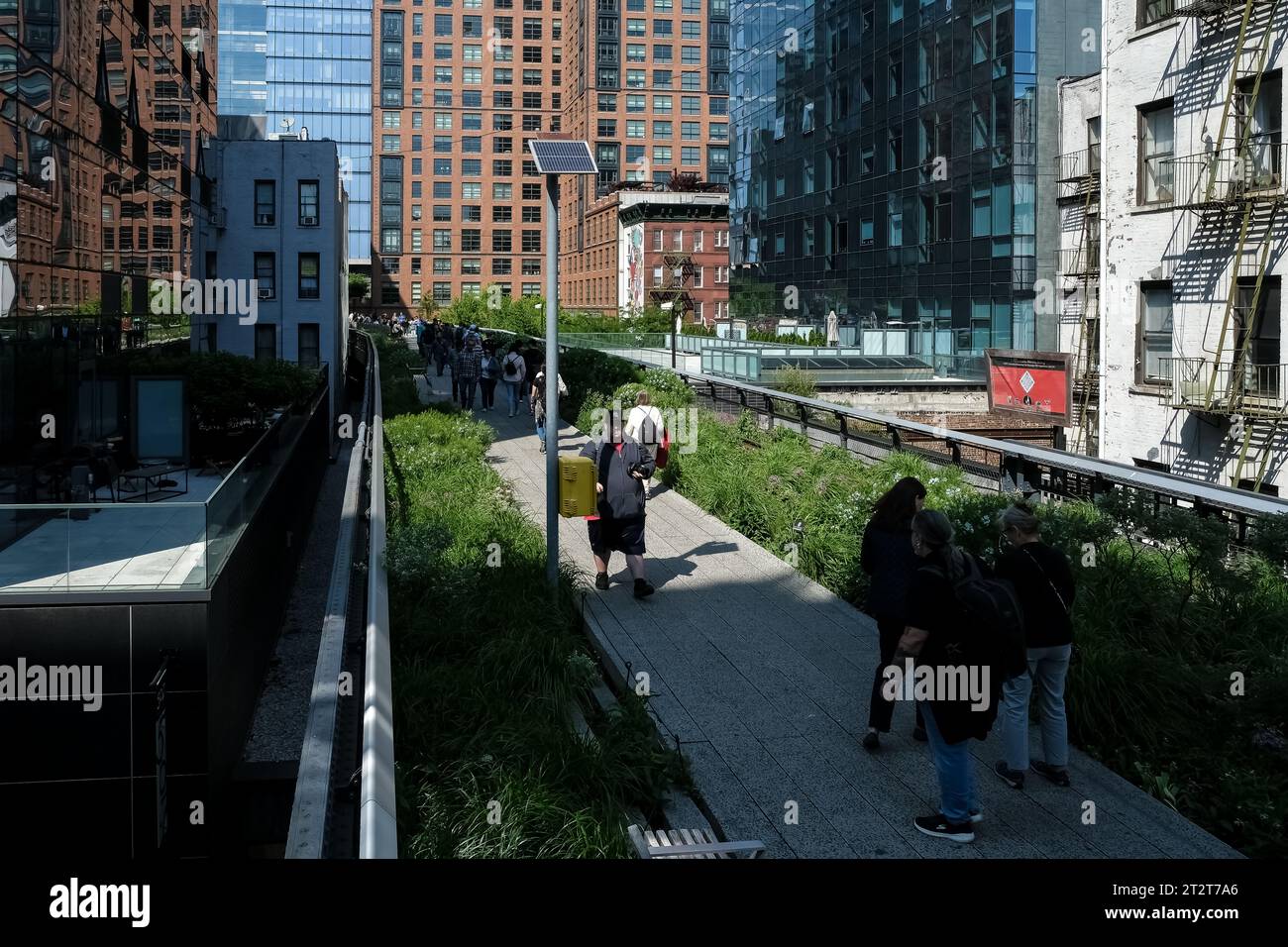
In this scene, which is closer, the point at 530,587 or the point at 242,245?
the point at 530,587

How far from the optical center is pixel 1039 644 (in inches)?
301

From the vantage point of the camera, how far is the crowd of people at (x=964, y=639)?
6.88 meters

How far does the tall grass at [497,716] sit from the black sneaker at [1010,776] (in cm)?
189

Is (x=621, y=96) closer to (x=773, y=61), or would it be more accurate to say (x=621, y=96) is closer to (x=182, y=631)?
(x=773, y=61)

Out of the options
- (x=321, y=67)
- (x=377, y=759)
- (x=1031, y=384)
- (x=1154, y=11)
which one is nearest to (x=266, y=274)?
(x=1031, y=384)

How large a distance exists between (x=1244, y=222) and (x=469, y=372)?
17.8 meters

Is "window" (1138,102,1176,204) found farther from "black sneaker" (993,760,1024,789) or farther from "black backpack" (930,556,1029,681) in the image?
"black backpack" (930,556,1029,681)

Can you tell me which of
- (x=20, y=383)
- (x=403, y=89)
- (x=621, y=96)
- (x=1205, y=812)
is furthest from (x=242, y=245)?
(x=403, y=89)

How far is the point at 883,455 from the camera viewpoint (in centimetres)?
1694

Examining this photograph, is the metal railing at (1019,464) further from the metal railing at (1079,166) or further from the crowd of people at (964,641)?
the metal railing at (1079,166)

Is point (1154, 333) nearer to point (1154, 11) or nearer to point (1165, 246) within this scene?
point (1165, 246)

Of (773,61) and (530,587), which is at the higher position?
(773,61)
